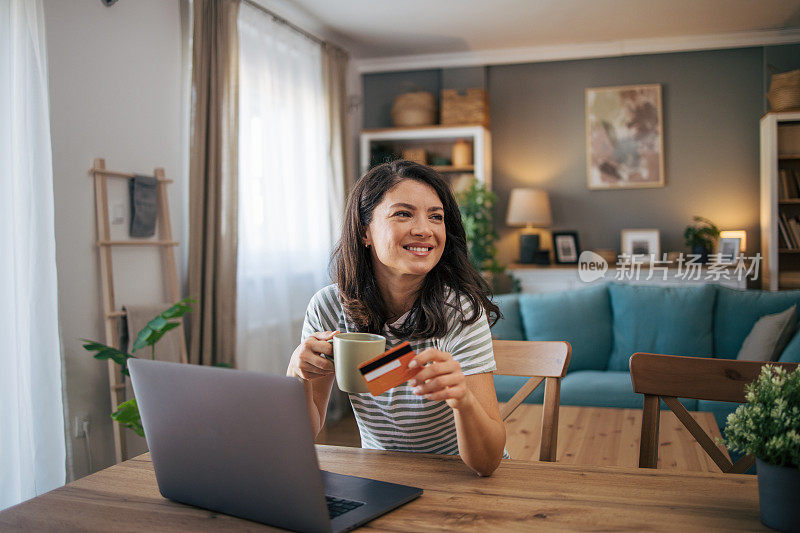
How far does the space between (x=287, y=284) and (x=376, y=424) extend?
282 cm

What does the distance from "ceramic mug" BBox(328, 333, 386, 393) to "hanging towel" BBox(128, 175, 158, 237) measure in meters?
2.16

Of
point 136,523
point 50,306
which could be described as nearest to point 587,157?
point 50,306

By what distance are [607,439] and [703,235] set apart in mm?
3367

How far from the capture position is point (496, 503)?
3.17ft

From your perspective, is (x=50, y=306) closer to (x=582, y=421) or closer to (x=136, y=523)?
(x=136, y=523)

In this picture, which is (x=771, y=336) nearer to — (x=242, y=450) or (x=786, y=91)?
(x=786, y=91)

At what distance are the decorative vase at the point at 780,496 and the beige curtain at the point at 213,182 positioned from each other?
2714 millimetres

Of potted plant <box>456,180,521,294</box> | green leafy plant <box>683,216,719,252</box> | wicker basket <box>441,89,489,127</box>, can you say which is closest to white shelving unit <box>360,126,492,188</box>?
wicker basket <box>441,89,489,127</box>

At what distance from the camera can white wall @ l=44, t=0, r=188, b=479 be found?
100 inches

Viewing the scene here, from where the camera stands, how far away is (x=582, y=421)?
7.76ft

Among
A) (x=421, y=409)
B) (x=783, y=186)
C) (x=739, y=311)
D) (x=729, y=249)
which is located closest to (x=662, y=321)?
(x=739, y=311)

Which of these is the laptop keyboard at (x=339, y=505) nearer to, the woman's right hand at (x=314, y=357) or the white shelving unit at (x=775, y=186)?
the woman's right hand at (x=314, y=357)

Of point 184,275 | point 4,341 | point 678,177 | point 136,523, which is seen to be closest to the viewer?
point 136,523

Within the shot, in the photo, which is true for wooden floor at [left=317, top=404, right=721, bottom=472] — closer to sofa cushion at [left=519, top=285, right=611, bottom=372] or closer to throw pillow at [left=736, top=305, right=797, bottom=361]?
throw pillow at [left=736, top=305, right=797, bottom=361]
